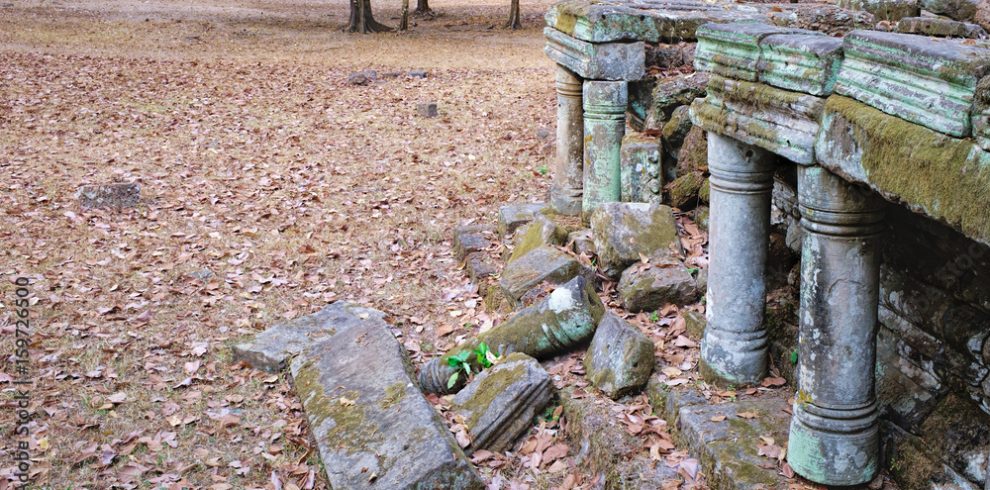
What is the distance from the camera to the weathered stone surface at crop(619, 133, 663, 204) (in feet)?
22.1

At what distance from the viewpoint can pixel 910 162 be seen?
2928mm

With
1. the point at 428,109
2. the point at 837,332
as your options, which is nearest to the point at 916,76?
the point at 837,332

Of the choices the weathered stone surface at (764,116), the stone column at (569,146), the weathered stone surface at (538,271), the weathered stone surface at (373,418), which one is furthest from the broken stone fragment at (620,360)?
the stone column at (569,146)

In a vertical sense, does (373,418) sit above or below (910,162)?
below

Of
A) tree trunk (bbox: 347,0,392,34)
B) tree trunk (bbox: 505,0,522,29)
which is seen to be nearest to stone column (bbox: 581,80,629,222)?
tree trunk (bbox: 347,0,392,34)

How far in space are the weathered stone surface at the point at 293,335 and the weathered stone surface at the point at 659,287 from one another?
5.82ft

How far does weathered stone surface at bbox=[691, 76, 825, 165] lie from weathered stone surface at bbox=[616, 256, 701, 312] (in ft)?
4.77

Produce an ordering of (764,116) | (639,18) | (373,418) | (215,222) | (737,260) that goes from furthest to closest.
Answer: (215,222) < (639,18) < (373,418) < (737,260) < (764,116)

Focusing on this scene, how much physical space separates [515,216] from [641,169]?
1.78m

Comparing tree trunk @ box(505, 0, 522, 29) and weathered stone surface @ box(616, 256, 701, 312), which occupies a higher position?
tree trunk @ box(505, 0, 522, 29)

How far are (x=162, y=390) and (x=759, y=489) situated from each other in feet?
13.3

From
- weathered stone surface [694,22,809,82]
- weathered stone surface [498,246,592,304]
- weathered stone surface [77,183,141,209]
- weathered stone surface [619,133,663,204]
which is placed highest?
Answer: weathered stone surface [694,22,809,82]

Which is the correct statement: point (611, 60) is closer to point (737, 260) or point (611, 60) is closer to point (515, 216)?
point (515, 216)

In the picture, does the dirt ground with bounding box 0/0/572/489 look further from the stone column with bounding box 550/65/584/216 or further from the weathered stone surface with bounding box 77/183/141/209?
the stone column with bounding box 550/65/584/216
